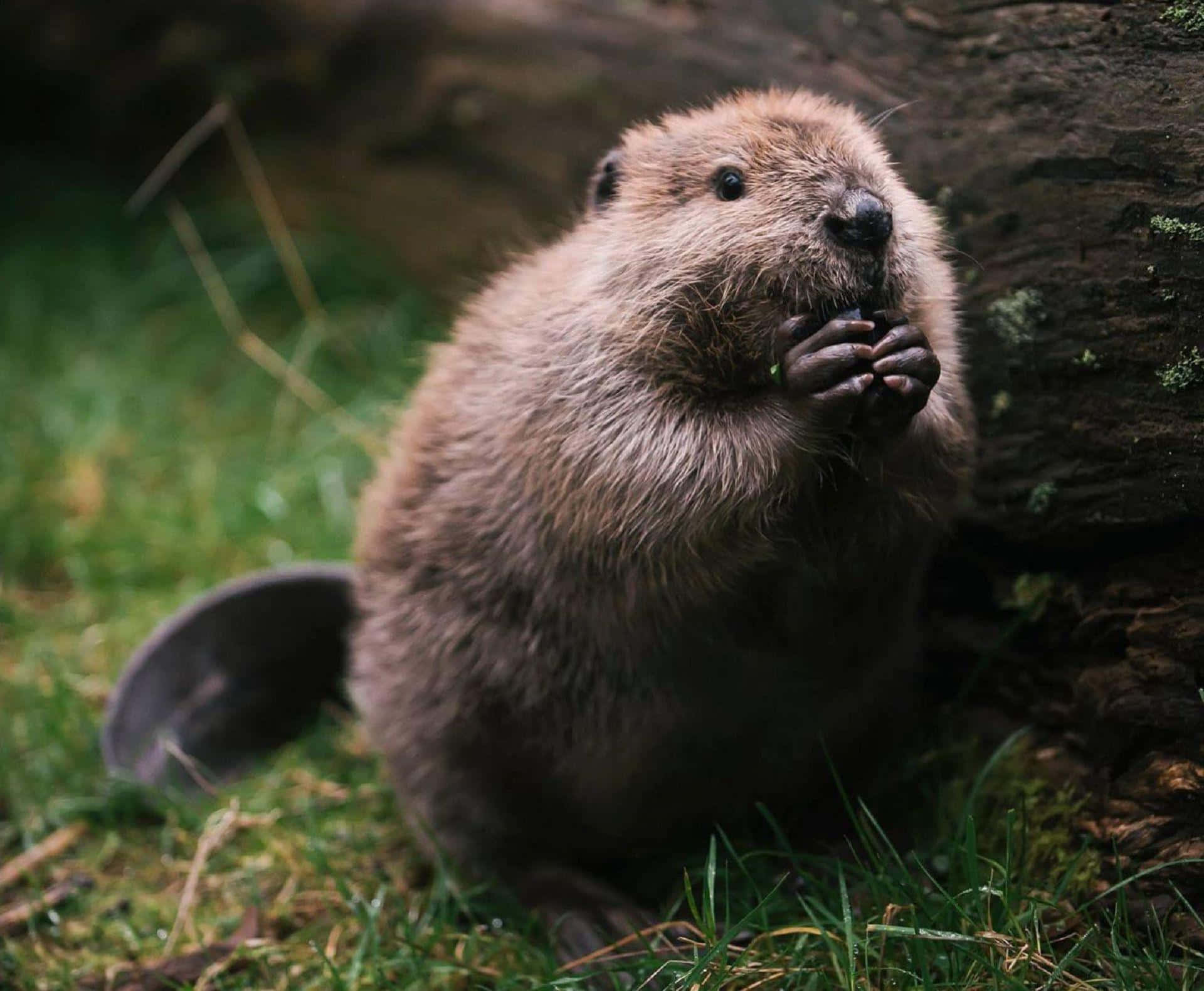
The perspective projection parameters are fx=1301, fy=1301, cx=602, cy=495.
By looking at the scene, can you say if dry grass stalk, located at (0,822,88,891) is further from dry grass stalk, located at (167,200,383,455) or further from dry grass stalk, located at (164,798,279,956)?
dry grass stalk, located at (167,200,383,455)

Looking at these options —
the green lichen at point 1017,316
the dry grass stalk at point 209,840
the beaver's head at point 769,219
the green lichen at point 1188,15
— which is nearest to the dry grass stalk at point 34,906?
the dry grass stalk at point 209,840

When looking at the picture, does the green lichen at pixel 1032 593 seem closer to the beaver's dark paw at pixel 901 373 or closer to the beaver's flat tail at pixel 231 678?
the beaver's dark paw at pixel 901 373

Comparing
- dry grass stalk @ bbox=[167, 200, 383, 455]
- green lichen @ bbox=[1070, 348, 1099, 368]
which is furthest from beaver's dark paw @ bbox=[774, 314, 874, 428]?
dry grass stalk @ bbox=[167, 200, 383, 455]

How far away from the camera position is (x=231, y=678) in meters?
4.63

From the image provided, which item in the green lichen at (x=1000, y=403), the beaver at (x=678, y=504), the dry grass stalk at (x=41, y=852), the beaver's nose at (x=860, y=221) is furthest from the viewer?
the dry grass stalk at (x=41, y=852)

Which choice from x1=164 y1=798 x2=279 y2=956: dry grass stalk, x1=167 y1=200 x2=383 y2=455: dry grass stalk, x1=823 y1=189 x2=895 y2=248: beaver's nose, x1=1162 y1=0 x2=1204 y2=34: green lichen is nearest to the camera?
x1=1162 y1=0 x2=1204 y2=34: green lichen

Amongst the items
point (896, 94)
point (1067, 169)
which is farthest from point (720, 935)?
point (896, 94)

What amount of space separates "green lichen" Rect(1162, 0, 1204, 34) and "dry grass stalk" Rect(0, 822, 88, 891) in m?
3.93

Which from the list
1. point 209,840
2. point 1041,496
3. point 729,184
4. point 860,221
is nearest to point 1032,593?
point 1041,496

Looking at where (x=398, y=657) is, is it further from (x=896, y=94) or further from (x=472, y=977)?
(x=896, y=94)

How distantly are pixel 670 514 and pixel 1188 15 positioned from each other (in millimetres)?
1602

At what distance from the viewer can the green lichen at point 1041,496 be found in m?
3.43

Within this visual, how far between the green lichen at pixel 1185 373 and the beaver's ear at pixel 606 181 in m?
1.48

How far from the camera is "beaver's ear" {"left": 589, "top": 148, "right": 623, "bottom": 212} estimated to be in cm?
359
